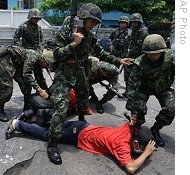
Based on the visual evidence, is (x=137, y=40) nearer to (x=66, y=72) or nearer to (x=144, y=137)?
(x=66, y=72)

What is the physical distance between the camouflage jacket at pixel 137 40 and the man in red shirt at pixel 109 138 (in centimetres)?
324

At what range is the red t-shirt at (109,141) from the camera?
328 centimetres

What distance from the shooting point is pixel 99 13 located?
331 centimetres

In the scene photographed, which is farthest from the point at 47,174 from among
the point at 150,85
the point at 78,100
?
the point at 150,85

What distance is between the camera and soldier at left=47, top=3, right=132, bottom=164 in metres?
3.30

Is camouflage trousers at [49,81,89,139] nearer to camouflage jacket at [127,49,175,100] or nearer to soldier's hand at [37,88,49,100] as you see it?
soldier's hand at [37,88,49,100]

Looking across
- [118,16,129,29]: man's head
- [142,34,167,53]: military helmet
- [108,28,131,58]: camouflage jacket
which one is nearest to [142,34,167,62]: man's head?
[142,34,167,53]: military helmet

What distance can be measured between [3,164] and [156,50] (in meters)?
2.01

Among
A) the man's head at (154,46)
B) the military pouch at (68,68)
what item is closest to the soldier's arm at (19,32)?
the military pouch at (68,68)

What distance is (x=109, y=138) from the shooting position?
11.2 ft

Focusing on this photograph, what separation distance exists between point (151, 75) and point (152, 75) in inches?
0.5

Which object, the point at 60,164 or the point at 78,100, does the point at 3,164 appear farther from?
the point at 78,100

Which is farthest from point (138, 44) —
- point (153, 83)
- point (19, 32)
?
point (153, 83)
